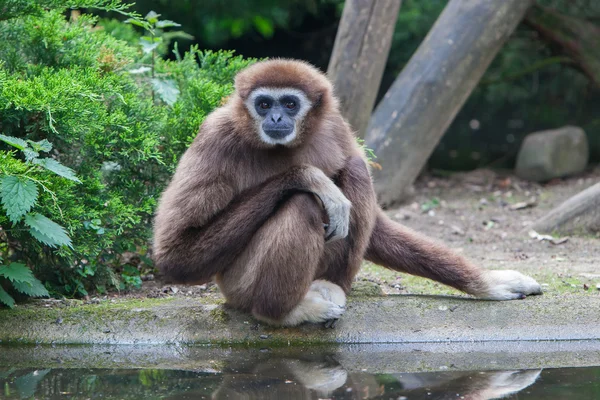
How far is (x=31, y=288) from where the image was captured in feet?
19.3

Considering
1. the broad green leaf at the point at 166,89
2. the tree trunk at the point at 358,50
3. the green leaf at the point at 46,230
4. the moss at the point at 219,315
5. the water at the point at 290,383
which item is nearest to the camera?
the water at the point at 290,383

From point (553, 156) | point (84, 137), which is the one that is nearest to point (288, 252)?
point (84, 137)

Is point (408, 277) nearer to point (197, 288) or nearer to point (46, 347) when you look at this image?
point (197, 288)

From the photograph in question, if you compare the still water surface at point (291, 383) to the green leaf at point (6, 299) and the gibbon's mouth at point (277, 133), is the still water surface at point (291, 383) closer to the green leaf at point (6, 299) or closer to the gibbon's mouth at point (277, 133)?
the green leaf at point (6, 299)

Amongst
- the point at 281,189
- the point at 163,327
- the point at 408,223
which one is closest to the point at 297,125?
the point at 281,189

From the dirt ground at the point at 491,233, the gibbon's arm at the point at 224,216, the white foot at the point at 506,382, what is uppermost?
the gibbon's arm at the point at 224,216

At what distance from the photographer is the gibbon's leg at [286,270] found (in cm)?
521

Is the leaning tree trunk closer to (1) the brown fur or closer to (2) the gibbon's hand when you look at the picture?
(1) the brown fur

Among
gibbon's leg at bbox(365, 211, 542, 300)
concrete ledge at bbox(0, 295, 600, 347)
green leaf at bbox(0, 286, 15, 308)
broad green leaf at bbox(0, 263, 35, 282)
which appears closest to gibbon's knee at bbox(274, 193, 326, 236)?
concrete ledge at bbox(0, 295, 600, 347)

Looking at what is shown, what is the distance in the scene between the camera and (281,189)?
5.29 meters

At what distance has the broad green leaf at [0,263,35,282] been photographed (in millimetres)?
5621

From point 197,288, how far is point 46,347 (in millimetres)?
1681

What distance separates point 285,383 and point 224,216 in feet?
3.99

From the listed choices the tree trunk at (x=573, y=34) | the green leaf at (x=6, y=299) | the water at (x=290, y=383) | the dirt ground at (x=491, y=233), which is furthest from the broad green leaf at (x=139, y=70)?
the tree trunk at (x=573, y=34)
